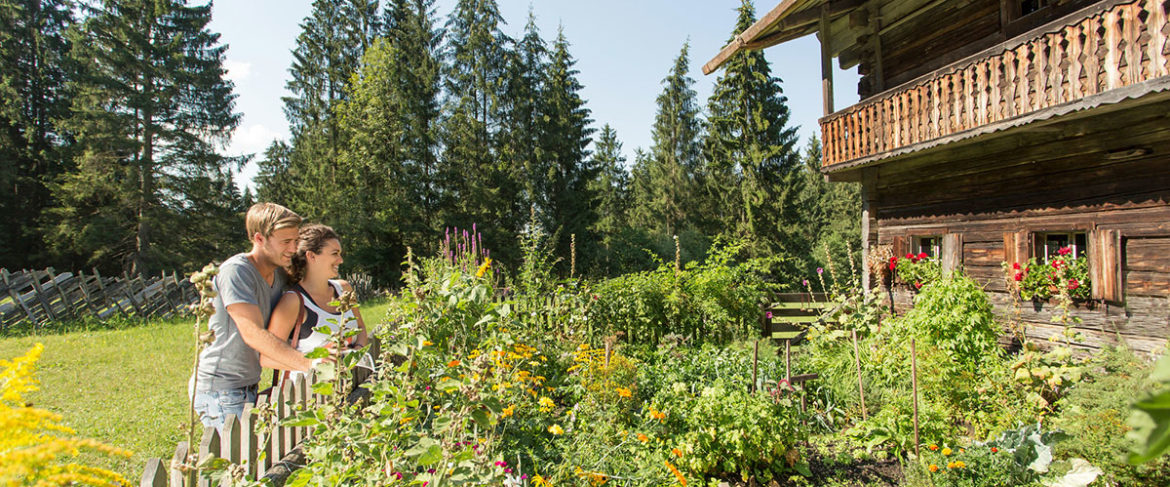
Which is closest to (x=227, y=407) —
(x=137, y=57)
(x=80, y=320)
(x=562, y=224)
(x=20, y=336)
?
(x=20, y=336)

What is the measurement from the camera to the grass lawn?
4.80 meters

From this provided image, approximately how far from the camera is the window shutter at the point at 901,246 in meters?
8.32

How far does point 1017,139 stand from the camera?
6582 millimetres

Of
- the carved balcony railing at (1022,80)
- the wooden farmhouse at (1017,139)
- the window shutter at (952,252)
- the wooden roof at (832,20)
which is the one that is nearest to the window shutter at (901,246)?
the wooden farmhouse at (1017,139)

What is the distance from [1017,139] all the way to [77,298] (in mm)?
19161

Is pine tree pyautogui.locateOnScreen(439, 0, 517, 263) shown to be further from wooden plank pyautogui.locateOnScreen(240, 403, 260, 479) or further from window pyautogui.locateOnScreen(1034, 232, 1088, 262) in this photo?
wooden plank pyautogui.locateOnScreen(240, 403, 260, 479)

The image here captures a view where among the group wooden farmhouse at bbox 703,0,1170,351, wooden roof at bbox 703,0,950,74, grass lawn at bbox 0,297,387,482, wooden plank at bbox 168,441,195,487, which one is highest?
wooden roof at bbox 703,0,950,74

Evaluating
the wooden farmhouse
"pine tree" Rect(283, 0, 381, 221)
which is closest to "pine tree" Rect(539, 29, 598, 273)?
"pine tree" Rect(283, 0, 381, 221)

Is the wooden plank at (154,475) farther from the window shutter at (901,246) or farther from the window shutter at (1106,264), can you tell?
the window shutter at (901,246)

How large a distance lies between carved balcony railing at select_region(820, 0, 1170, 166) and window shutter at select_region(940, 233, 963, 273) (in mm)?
→ 1560

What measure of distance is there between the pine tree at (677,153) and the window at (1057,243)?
77.0 ft

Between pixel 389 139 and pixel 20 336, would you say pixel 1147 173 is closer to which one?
pixel 20 336

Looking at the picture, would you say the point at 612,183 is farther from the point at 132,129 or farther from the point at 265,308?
the point at 265,308

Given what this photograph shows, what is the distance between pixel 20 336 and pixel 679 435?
13620 mm
